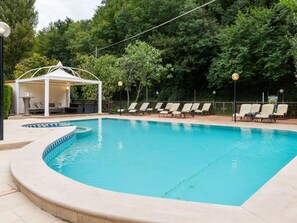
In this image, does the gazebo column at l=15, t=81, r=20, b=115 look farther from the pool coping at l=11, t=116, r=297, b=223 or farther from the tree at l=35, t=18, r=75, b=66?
the tree at l=35, t=18, r=75, b=66

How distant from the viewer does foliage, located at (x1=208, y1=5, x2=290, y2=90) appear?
1442 centimetres

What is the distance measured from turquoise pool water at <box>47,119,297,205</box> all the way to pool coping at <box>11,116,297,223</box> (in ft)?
3.07

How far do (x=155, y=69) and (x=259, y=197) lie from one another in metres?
15.7

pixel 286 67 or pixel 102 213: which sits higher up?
pixel 286 67

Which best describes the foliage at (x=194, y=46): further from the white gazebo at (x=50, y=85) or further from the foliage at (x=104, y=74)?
the white gazebo at (x=50, y=85)

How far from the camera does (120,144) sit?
23.6 ft

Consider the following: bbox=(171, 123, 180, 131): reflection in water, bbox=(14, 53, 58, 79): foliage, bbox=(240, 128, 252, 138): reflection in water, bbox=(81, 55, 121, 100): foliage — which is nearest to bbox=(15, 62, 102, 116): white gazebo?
bbox=(81, 55, 121, 100): foliage

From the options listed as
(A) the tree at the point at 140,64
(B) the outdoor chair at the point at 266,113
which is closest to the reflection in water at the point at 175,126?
(B) the outdoor chair at the point at 266,113

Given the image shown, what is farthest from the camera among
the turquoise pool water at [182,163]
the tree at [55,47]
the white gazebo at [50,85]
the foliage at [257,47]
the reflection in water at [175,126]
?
the tree at [55,47]

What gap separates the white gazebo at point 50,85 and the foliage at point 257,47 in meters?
9.15

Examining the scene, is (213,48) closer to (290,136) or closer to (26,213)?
(290,136)

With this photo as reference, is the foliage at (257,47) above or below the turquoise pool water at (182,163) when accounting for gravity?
above

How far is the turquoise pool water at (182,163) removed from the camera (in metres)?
3.78

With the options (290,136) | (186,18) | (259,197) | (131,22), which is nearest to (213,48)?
(186,18)
